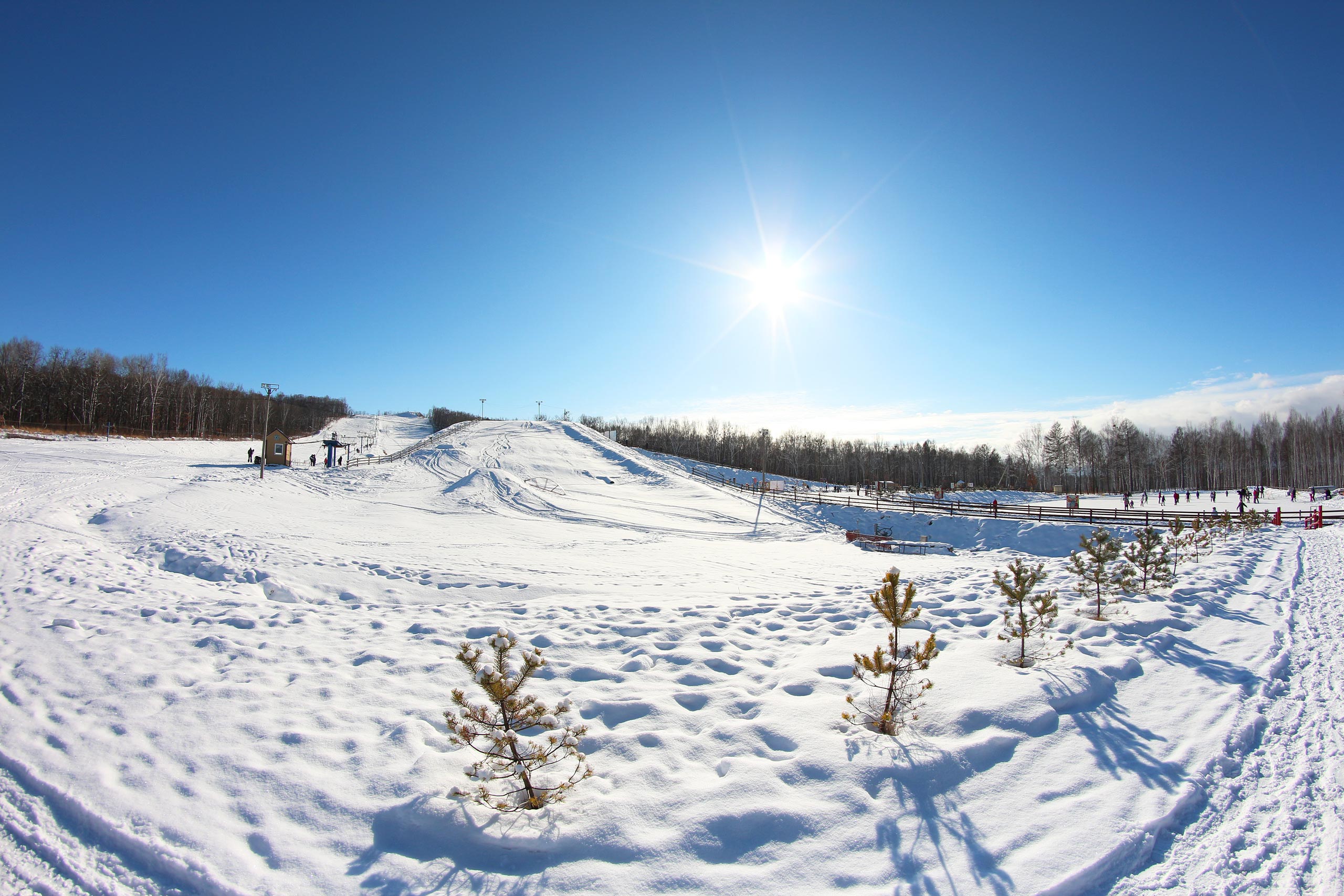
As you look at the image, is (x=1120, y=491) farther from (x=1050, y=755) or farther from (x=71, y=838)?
(x=71, y=838)

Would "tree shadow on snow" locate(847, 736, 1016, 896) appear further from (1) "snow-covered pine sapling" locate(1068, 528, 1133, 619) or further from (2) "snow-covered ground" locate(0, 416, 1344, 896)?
(1) "snow-covered pine sapling" locate(1068, 528, 1133, 619)

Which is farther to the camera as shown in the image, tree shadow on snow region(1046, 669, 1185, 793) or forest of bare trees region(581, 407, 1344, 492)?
forest of bare trees region(581, 407, 1344, 492)

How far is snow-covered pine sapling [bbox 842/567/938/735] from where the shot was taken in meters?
4.17

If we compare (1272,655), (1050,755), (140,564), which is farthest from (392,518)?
(1272,655)

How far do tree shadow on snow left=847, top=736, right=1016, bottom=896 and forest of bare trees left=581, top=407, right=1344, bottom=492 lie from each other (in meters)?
72.3

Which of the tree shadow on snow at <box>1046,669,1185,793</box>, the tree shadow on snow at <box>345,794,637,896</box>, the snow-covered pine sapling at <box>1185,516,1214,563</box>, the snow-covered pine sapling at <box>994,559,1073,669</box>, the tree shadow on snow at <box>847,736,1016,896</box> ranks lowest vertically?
the tree shadow on snow at <box>345,794,637,896</box>

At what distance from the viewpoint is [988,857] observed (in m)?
2.78

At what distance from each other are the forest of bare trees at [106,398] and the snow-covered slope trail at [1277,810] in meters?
76.5

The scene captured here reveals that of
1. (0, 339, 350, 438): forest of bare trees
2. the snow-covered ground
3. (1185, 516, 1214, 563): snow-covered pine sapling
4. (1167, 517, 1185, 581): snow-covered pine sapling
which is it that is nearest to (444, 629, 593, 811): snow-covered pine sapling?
the snow-covered ground

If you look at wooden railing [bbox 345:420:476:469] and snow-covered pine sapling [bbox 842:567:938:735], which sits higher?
wooden railing [bbox 345:420:476:469]

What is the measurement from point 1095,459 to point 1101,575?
85.8m

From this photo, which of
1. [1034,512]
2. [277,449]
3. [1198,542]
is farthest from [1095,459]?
[277,449]

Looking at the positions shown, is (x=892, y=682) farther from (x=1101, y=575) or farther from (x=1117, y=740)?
(x=1101, y=575)

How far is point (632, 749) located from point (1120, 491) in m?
91.3
